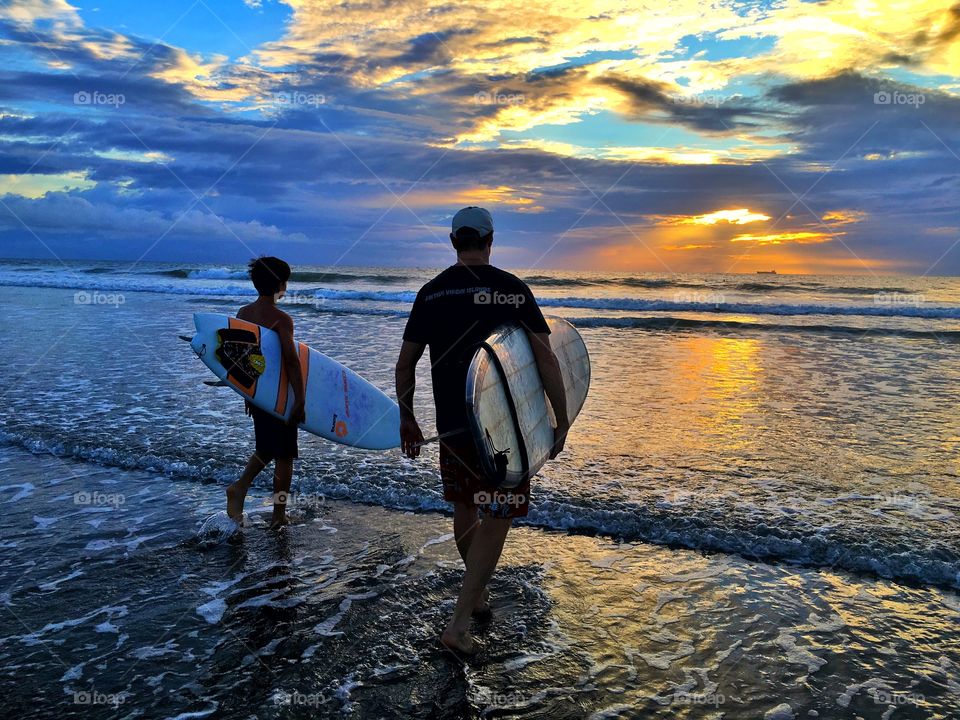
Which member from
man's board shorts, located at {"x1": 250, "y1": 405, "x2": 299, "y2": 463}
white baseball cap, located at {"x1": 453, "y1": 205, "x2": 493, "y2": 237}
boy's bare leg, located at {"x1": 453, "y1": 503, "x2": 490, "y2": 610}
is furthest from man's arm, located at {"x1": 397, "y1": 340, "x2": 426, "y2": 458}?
man's board shorts, located at {"x1": 250, "y1": 405, "x2": 299, "y2": 463}

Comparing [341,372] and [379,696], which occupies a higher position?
[341,372]

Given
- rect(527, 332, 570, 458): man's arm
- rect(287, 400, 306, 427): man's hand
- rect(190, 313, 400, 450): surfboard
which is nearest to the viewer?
rect(527, 332, 570, 458): man's arm

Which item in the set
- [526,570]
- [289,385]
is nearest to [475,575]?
[526,570]

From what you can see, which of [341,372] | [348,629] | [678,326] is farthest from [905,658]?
[678,326]

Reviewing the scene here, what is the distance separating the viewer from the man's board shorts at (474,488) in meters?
3.12

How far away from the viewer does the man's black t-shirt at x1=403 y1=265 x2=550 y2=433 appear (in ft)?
10.2

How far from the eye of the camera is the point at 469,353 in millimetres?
3170

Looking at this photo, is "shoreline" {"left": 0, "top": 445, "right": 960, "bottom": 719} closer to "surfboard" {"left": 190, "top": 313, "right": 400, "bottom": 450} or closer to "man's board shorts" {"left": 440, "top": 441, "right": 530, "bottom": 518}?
"man's board shorts" {"left": 440, "top": 441, "right": 530, "bottom": 518}

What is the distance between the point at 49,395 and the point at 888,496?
969cm

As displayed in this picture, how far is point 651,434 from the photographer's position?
280 inches

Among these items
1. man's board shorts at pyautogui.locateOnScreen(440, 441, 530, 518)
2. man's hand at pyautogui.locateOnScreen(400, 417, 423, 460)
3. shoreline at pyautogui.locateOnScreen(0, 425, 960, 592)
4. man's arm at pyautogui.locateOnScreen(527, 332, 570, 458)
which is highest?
man's arm at pyautogui.locateOnScreen(527, 332, 570, 458)

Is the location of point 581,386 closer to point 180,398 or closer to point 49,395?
point 180,398

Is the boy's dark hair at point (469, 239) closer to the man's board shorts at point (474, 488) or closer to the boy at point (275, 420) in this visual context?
the man's board shorts at point (474, 488)

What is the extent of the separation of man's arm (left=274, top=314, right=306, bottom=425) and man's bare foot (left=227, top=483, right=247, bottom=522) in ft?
2.00
